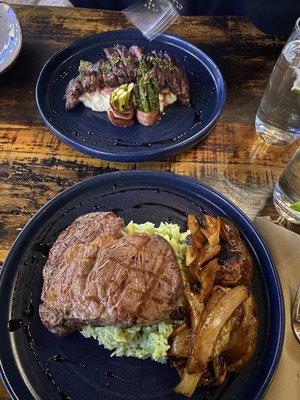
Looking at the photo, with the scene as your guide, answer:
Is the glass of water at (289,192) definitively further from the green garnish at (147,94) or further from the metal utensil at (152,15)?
the metal utensil at (152,15)

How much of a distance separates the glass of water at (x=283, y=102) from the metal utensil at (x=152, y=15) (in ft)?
3.01

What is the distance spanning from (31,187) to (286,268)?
122 cm

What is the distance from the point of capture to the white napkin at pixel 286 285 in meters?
1.55

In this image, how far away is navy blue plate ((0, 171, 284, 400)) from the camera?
1534 millimetres

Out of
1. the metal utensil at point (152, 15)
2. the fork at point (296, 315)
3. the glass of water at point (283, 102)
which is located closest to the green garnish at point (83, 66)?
the metal utensil at point (152, 15)

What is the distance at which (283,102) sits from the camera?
6.96 feet

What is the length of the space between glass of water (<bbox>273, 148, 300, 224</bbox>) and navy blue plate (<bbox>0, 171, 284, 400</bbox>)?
0.90 ft

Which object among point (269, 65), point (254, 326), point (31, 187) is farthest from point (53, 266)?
point (269, 65)

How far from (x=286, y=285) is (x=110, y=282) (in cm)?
74

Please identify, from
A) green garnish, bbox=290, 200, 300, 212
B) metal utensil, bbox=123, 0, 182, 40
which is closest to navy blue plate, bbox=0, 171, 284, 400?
green garnish, bbox=290, 200, 300, 212

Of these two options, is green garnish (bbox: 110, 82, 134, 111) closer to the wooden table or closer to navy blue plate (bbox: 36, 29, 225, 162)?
navy blue plate (bbox: 36, 29, 225, 162)

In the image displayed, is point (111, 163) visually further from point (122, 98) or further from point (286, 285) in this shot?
point (286, 285)

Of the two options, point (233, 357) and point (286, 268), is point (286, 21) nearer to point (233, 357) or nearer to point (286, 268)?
point (286, 268)

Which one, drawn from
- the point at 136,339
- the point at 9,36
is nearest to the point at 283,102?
the point at 136,339
